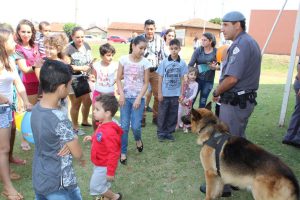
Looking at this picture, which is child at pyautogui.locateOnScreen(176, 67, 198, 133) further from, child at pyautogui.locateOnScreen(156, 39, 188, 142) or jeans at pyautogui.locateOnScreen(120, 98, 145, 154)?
jeans at pyautogui.locateOnScreen(120, 98, 145, 154)

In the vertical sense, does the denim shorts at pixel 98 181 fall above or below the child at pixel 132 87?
below

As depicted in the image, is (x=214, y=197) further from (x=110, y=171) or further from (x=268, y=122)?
(x=268, y=122)

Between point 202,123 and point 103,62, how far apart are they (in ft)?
7.52

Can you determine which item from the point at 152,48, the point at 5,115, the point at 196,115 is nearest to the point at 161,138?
the point at 152,48

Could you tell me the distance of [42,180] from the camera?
7.39ft

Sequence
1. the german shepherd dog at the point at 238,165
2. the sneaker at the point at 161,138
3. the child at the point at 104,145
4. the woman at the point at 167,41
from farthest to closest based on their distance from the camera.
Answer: the woman at the point at 167,41 < the sneaker at the point at 161,138 < the child at the point at 104,145 < the german shepherd dog at the point at 238,165

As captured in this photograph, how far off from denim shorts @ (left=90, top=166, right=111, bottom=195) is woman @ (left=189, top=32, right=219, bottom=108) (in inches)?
148

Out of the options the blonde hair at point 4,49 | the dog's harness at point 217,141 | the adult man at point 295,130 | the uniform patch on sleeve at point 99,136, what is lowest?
the adult man at point 295,130

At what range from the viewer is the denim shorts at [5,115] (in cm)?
333

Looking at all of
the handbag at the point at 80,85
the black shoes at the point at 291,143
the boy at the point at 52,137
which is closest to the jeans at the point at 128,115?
the handbag at the point at 80,85

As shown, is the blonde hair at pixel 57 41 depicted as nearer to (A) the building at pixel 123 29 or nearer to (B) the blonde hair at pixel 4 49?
(B) the blonde hair at pixel 4 49

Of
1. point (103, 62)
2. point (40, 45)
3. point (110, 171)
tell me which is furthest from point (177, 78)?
point (110, 171)

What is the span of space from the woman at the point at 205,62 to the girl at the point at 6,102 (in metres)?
3.85

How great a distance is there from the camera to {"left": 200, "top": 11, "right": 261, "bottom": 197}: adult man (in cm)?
342
